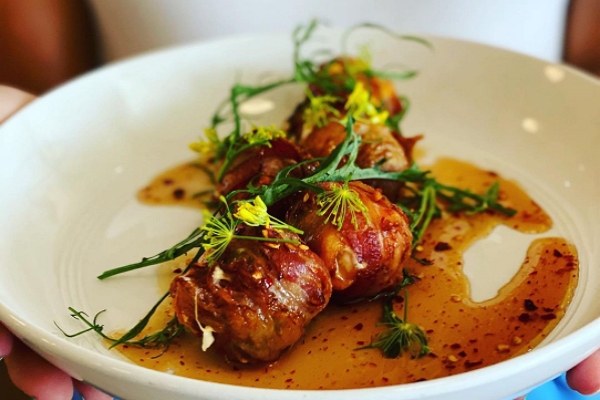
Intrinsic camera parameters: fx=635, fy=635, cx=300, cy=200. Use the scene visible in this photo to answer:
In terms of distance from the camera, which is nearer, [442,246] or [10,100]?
[442,246]

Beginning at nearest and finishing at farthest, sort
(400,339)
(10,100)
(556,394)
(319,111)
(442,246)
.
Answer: (400,339), (556,394), (442,246), (319,111), (10,100)

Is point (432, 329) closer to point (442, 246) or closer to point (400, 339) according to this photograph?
point (400, 339)

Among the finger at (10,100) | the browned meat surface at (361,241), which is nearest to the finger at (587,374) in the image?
the browned meat surface at (361,241)

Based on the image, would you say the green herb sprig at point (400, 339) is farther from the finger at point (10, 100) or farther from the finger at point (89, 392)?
the finger at point (10, 100)

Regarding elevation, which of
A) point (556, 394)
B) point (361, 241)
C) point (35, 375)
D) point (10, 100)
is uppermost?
point (361, 241)

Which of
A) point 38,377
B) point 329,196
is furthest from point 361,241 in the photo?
point 38,377

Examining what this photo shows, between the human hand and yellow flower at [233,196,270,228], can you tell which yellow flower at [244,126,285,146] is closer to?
yellow flower at [233,196,270,228]

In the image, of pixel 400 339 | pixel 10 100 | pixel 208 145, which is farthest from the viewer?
pixel 10 100
